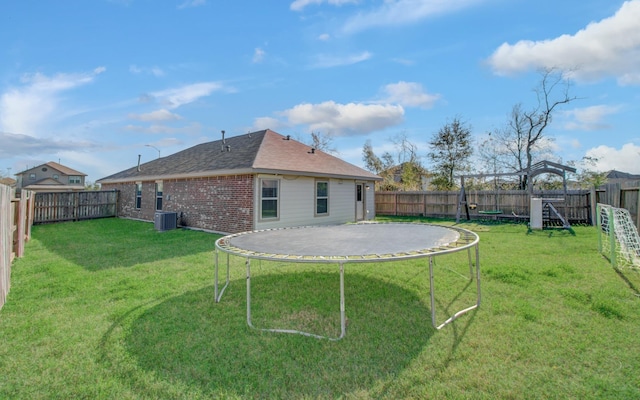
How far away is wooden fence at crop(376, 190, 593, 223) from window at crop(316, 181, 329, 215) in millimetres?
6173

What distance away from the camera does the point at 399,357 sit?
2459 millimetres

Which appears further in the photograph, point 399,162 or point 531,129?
point 399,162

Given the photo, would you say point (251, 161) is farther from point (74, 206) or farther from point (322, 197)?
point (74, 206)

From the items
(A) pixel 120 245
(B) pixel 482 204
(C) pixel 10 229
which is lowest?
(A) pixel 120 245

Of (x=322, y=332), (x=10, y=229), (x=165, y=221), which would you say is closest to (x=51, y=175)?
(x=165, y=221)

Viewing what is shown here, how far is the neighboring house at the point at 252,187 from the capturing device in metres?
9.34

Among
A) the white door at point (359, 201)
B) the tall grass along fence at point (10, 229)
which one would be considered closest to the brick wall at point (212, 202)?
the tall grass along fence at point (10, 229)

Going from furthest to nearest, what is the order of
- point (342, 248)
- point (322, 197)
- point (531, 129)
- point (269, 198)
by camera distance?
point (531, 129) → point (322, 197) → point (269, 198) → point (342, 248)

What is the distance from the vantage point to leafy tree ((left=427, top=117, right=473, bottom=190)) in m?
20.5

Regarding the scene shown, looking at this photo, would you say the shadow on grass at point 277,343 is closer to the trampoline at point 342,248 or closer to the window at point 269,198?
the trampoline at point 342,248

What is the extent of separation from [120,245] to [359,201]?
958 cm

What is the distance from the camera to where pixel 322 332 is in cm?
295

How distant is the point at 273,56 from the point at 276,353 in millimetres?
8381

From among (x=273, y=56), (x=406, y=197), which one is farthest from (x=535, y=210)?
(x=273, y=56)
